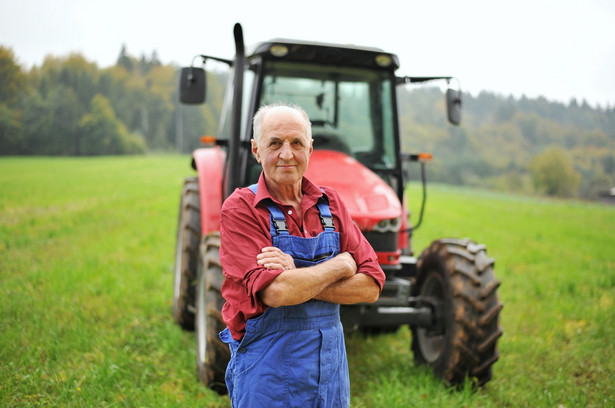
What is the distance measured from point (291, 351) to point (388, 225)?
64.3 inches

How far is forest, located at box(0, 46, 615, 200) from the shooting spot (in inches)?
379

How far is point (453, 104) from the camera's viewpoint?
404 centimetres

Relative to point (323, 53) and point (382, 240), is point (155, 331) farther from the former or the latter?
→ point (323, 53)

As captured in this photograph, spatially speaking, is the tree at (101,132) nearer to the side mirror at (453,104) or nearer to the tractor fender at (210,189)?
the tractor fender at (210,189)

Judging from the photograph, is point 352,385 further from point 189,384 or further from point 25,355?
point 25,355

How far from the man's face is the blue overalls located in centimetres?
12

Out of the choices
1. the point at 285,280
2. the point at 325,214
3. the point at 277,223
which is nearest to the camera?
the point at 285,280

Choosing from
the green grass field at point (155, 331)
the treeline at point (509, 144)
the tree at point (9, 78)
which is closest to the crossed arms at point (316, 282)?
the green grass field at point (155, 331)

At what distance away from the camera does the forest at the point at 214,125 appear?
379 inches

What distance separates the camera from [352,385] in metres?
3.57

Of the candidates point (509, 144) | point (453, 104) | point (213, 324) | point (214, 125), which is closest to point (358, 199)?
point (213, 324)

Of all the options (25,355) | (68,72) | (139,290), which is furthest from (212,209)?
(68,72)

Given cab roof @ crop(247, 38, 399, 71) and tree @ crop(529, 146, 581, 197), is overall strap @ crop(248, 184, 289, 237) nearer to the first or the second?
cab roof @ crop(247, 38, 399, 71)

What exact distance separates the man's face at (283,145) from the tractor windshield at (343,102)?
1.83m
